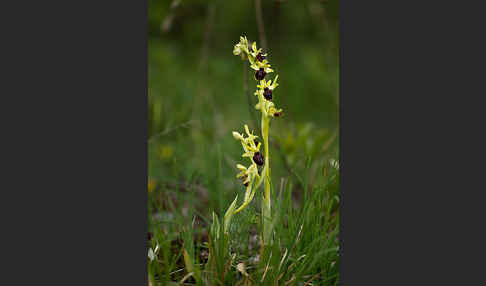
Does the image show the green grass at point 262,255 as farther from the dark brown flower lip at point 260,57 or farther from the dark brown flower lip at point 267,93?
the dark brown flower lip at point 260,57

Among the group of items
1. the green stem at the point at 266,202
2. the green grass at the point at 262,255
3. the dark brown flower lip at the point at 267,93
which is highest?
the dark brown flower lip at the point at 267,93

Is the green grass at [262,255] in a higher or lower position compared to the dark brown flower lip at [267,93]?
lower

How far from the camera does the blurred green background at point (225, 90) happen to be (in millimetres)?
3543

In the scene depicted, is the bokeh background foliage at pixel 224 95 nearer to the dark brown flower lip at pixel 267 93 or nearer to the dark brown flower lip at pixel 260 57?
the dark brown flower lip at pixel 267 93

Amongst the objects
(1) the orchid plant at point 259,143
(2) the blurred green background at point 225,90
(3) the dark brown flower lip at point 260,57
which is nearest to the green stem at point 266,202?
(1) the orchid plant at point 259,143

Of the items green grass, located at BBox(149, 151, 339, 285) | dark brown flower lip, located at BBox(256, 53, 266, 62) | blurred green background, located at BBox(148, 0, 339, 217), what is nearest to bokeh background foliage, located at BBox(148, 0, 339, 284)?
blurred green background, located at BBox(148, 0, 339, 217)

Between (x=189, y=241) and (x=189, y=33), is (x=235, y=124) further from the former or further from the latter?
(x=189, y=241)

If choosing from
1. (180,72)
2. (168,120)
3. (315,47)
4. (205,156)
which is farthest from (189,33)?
(205,156)

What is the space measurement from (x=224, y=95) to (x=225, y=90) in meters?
0.12

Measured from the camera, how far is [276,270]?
7.00 ft

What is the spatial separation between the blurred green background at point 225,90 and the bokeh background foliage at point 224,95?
0.04ft

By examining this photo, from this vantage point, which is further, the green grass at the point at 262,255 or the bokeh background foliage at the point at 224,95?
the bokeh background foliage at the point at 224,95

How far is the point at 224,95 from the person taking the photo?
5859mm

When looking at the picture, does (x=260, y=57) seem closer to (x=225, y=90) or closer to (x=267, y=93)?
(x=267, y=93)
